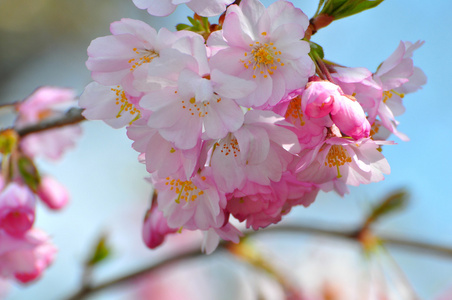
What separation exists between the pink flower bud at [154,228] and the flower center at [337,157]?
1.03 feet

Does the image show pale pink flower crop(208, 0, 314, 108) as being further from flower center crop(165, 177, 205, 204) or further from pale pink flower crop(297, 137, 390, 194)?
flower center crop(165, 177, 205, 204)

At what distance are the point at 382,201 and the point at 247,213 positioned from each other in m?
0.98

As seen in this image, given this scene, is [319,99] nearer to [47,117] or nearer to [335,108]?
[335,108]

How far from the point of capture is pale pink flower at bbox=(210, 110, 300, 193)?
67 cm

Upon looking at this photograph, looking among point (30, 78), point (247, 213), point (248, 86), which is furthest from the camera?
point (30, 78)

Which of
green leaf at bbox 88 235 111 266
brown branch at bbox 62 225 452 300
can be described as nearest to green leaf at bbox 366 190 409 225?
brown branch at bbox 62 225 452 300

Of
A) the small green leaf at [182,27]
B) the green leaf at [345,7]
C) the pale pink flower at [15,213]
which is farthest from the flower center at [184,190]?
the pale pink flower at [15,213]

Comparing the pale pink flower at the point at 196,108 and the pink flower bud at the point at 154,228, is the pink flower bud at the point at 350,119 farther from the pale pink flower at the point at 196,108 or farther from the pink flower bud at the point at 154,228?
the pink flower bud at the point at 154,228

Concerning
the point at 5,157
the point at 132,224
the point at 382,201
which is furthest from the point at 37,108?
A: the point at 132,224

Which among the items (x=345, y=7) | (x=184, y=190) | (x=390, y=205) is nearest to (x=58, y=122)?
(x=184, y=190)

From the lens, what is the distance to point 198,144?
68 cm

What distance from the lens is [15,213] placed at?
3.88 feet

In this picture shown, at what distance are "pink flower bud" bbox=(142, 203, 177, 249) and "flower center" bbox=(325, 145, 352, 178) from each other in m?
0.31

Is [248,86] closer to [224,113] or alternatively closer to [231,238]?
[224,113]
